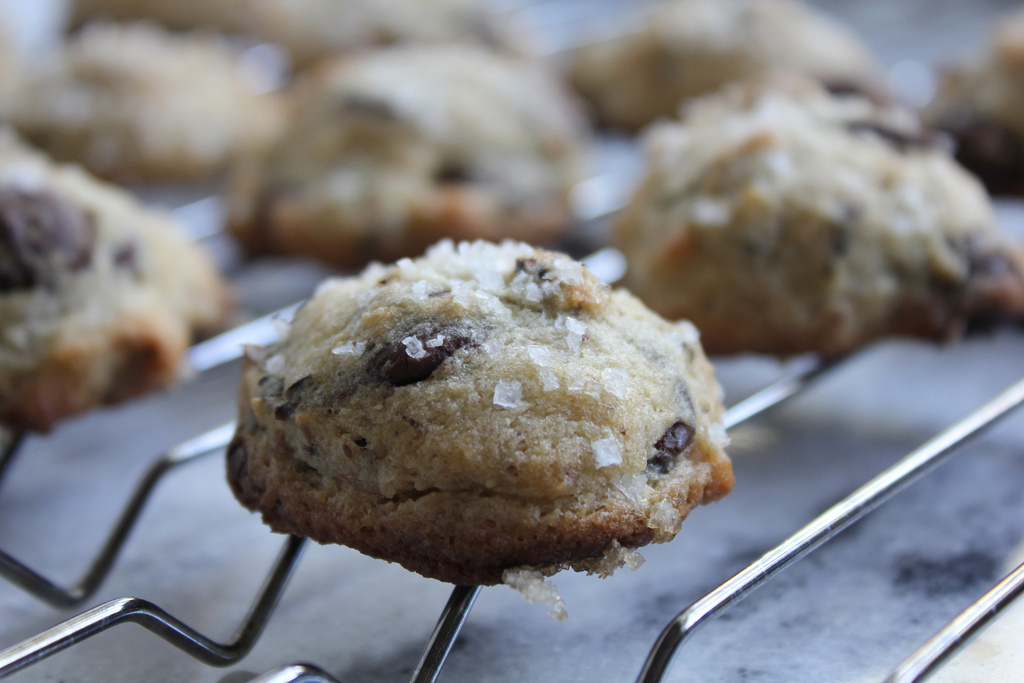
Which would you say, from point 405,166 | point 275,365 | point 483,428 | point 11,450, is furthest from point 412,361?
point 405,166

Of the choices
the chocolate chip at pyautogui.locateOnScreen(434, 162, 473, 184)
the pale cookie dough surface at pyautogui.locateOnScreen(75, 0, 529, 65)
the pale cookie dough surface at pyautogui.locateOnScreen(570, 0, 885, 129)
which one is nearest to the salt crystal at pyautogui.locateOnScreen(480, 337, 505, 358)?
the chocolate chip at pyautogui.locateOnScreen(434, 162, 473, 184)

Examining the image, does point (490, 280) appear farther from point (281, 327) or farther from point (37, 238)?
point (37, 238)

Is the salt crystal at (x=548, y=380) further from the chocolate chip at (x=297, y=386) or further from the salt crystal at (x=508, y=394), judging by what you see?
the chocolate chip at (x=297, y=386)

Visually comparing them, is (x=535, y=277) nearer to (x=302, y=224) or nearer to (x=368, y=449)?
(x=368, y=449)

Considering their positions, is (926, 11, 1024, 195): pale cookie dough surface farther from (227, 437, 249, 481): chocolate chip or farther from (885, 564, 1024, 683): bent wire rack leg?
(227, 437, 249, 481): chocolate chip

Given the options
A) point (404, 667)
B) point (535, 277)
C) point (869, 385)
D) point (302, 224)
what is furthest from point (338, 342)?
point (869, 385)
